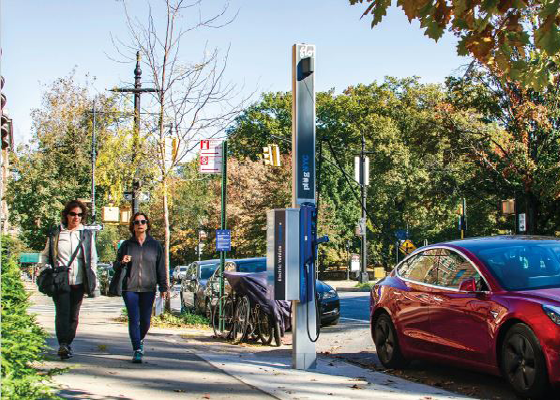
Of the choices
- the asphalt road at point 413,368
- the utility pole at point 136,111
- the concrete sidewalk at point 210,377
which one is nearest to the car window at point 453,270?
the asphalt road at point 413,368

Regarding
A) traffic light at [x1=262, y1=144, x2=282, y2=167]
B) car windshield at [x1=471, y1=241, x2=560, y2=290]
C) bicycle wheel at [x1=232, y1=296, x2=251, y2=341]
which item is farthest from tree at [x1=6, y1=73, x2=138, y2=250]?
car windshield at [x1=471, y1=241, x2=560, y2=290]

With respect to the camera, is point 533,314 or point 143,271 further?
point 143,271

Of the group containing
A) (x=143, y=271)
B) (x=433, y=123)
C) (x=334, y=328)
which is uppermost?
(x=433, y=123)

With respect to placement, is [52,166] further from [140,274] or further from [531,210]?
[140,274]

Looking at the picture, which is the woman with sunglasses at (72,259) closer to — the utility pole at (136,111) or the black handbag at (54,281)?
the black handbag at (54,281)

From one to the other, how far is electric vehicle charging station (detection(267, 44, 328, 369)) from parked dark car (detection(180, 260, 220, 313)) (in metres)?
9.44

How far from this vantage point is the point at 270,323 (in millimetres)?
11984

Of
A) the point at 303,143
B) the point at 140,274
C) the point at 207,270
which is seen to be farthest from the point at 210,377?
the point at 207,270

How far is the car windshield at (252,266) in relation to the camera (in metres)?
17.3

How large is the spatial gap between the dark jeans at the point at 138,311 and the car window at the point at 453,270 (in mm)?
3384

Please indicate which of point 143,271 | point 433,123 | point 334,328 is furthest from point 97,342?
point 433,123

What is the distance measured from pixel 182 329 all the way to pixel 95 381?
727 cm

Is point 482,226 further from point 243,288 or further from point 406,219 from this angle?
point 243,288

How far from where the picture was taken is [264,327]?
1212cm
